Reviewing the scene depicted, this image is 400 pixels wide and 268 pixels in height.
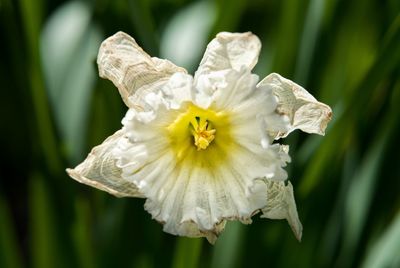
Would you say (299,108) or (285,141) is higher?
(299,108)

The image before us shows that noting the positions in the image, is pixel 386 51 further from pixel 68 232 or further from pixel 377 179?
pixel 68 232

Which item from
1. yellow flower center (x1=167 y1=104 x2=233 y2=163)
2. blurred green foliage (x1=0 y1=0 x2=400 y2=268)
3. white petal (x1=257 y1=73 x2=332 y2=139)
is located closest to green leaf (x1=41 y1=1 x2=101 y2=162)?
blurred green foliage (x1=0 y1=0 x2=400 y2=268)

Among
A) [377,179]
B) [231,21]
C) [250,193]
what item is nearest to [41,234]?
[231,21]

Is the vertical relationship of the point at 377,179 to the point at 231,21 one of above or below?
below

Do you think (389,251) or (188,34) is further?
(188,34)

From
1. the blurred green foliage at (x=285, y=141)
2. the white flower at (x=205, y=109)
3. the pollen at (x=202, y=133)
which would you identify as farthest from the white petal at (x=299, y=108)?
the blurred green foliage at (x=285, y=141)

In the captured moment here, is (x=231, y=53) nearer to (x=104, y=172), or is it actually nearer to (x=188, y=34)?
(x=104, y=172)

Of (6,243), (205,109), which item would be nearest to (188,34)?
(6,243)
